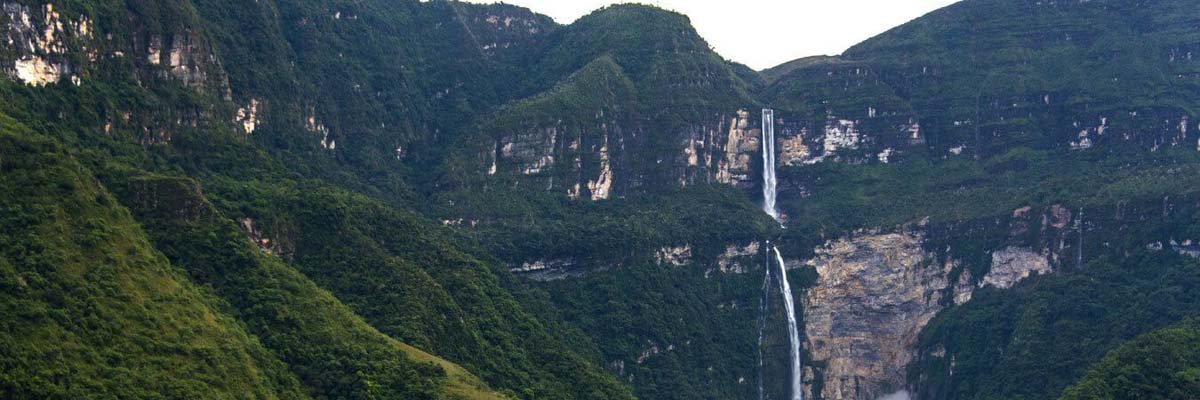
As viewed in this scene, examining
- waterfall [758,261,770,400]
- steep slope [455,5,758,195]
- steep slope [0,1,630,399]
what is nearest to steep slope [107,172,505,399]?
steep slope [0,1,630,399]

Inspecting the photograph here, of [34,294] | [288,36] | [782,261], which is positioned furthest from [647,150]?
[34,294]

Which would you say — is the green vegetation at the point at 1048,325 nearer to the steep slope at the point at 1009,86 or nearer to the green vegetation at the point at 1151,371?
the green vegetation at the point at 1151,371

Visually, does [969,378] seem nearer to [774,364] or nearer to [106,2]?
[774,364]

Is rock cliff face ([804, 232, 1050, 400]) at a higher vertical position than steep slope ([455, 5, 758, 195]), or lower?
lower

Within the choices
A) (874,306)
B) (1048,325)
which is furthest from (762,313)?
(1048,325)

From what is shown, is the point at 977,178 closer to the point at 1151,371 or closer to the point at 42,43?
the point at 1151,371

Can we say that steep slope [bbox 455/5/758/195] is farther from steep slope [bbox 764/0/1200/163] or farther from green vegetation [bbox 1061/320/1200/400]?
green vegetation [bbox 1061/320/1200/400]

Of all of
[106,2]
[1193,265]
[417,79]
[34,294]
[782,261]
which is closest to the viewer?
[34,294]
